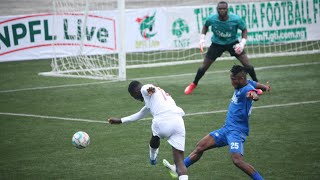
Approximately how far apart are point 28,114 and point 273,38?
514 inches

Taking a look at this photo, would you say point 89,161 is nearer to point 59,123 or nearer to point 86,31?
point 59,123

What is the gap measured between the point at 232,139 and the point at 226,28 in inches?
334

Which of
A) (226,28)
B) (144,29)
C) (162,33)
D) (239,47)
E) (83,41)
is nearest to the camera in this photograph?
(239,47)

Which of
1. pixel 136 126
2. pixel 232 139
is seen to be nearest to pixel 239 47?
pixel 136 126

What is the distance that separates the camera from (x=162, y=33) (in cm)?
2536

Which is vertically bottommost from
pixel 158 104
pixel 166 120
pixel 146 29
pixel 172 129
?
pixel 172 129

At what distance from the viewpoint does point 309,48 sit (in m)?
26.4

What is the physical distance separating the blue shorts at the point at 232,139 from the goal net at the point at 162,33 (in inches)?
491

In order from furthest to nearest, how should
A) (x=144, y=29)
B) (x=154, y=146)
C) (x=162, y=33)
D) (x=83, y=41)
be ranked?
(x=162, y=33) < (x=144, y=29) < (x=83, y=41) < (x=154, y=146)

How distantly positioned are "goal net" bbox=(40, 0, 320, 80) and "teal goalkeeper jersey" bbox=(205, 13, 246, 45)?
17.5ft

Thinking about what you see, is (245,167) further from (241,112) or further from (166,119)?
(166,119)

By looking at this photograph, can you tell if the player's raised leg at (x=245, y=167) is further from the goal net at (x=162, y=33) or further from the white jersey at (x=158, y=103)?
the goal net at (x=162, y=33)

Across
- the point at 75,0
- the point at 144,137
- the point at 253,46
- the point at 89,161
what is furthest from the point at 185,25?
the point at 89,161

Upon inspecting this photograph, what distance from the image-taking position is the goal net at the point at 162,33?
22.9 metres
